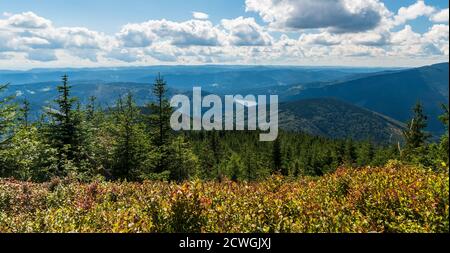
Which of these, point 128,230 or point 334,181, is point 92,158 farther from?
point 128,230

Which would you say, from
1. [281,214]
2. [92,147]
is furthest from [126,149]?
[281,214]

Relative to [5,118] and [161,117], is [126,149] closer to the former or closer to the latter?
[161,117]

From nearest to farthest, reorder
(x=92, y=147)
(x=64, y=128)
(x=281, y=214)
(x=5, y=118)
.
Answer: (x=281, y=214)
(x=5, y=118)
(x=64, y=128)
(x=92, y=147)

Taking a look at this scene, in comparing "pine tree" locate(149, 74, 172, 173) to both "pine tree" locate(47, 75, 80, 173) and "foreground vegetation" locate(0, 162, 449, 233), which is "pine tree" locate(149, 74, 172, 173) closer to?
"pine tree" locate(47, 75, 80, 173)

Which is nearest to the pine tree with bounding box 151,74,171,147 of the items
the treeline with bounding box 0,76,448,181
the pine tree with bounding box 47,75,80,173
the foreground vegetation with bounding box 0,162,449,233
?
the treeline with bounding box 0,76,448,181

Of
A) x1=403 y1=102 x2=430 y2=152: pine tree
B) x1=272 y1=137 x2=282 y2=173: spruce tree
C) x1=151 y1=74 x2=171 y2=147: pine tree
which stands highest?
x1=151 y1=74 x2=171 y2=147: pine tree

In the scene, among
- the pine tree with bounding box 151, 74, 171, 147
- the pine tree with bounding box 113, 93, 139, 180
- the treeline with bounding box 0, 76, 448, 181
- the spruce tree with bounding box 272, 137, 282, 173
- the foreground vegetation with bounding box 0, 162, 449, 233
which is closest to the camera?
the foreground vegetation with bounding box 0, 162, 449, 233

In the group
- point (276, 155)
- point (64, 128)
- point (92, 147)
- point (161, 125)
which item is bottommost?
point (276, 155)

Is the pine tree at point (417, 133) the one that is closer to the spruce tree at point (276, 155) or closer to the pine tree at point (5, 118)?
the spruce tree at point (276, 155)

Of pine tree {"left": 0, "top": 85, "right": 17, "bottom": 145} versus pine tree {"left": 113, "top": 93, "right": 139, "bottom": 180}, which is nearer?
pine tree {"left": 0, "top": 85, "right": 17, "bottom": 145}

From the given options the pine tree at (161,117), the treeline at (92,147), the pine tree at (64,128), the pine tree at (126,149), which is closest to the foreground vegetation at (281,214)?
the treeline at (92,147)

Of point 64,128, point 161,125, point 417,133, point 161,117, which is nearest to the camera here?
point 64,128
